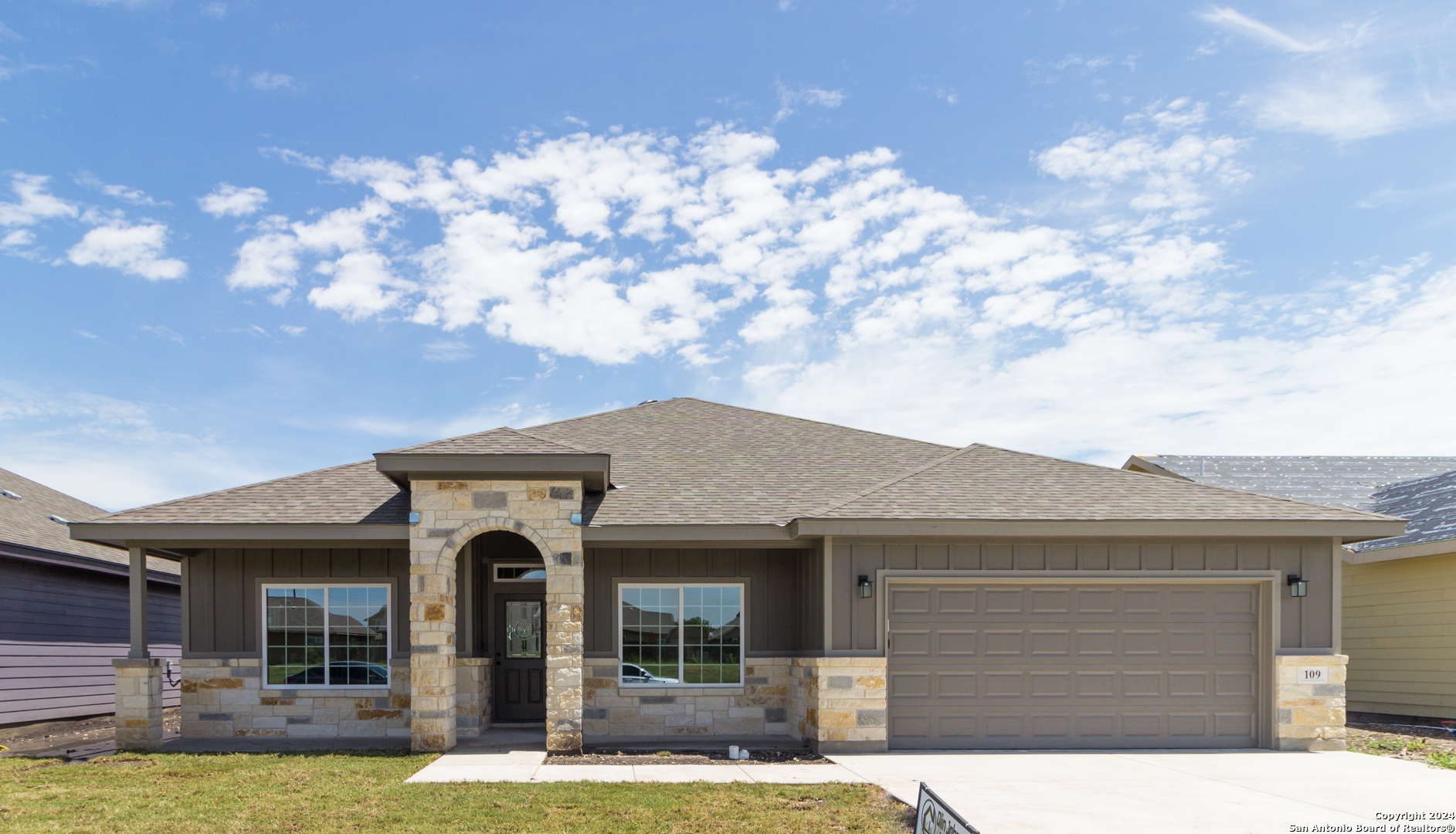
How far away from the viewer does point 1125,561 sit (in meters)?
11.1

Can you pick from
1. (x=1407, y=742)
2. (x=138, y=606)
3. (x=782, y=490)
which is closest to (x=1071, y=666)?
(x=782, y=490)

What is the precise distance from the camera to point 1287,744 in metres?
10.9

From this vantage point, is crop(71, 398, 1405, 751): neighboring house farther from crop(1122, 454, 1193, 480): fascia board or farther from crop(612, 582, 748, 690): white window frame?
crop(1122, 454, 1193, 480): fascia board

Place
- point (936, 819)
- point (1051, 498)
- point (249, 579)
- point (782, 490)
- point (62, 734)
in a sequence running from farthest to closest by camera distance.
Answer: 1. point (62, 734)
2. point (782, 490)
3. point (249, 579)
4. point (1051, 498)
5. point (936, 819)

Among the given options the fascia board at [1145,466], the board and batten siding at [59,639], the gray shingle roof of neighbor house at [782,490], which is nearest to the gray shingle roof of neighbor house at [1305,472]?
the fascia board at [1145,466]

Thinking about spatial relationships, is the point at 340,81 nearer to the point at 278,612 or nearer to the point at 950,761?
the point at 278,612

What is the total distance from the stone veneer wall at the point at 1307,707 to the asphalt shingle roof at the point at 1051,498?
5.42 ft

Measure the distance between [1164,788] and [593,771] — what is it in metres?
5.13

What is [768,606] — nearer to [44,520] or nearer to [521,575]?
[521,575]

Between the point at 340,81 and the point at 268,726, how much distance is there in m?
8.28

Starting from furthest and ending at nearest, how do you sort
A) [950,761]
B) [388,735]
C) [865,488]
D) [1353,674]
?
1. [1353,674]
2. [865,488]
3. [388,735]
4. [950,761]

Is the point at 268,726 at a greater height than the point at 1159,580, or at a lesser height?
lesser

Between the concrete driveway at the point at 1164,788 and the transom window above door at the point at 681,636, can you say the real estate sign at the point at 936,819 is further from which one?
the transom window above door at the point at 681,636

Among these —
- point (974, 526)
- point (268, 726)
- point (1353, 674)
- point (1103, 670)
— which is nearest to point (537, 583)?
point (268, 726)
